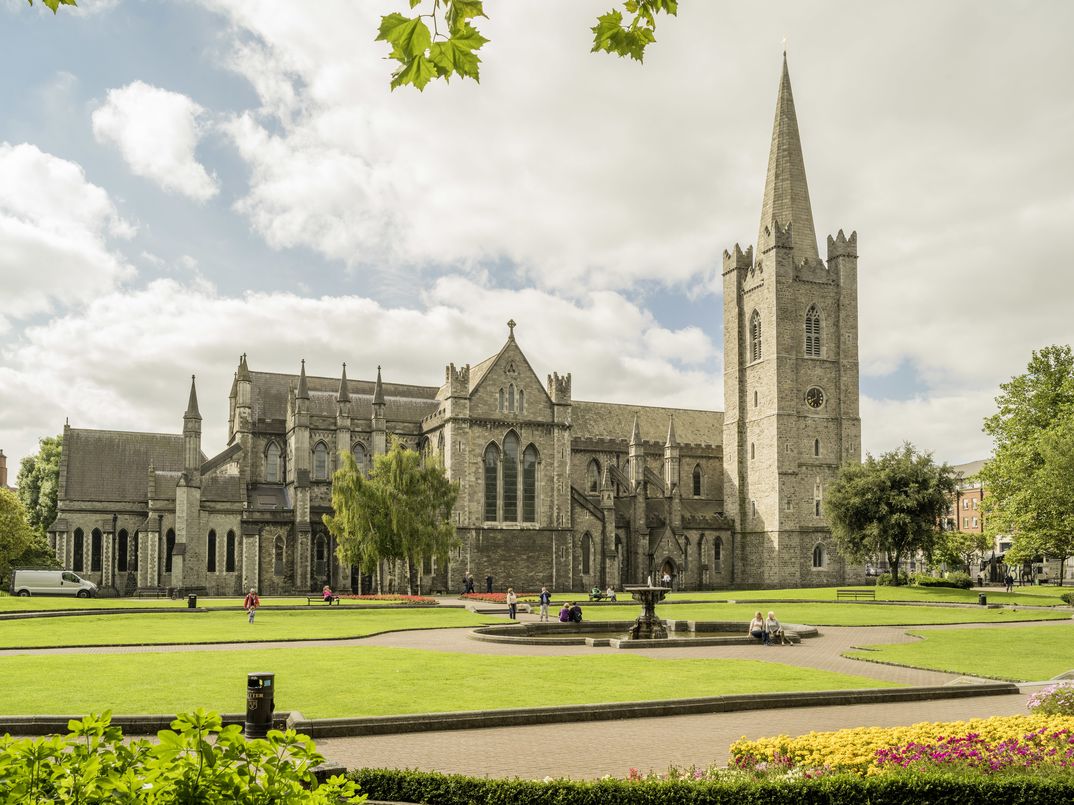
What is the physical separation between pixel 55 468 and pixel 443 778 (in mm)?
80725

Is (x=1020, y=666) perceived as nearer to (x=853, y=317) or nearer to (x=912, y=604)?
(x=912, y=604)

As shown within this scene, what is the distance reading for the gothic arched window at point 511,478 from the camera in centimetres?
6918

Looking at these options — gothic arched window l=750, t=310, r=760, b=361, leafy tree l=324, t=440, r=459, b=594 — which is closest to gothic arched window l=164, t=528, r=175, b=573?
leafy tree l=324, t=440, r=459, b=594

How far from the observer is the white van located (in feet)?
188

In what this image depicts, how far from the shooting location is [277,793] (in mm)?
5137

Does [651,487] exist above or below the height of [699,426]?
below

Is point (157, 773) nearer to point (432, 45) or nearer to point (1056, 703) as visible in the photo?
point (432, 45)

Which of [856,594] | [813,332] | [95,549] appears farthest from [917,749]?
[813,332]

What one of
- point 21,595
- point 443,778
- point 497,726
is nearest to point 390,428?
point 21,595

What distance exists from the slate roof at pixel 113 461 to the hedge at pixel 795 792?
208 ft

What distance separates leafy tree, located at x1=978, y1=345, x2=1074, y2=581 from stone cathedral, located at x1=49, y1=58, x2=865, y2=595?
12.5 meters

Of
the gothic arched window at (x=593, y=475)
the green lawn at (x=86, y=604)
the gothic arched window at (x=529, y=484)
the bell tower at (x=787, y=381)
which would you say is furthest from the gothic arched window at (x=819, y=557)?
the green lawn at (x=86, y=604)

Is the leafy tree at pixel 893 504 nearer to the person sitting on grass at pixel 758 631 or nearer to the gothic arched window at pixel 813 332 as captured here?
the gothic arched window at pixel 813 332

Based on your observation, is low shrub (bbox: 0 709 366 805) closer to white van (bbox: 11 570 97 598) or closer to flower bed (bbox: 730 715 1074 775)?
flower bed (bbox: 730 715 1074 775)
